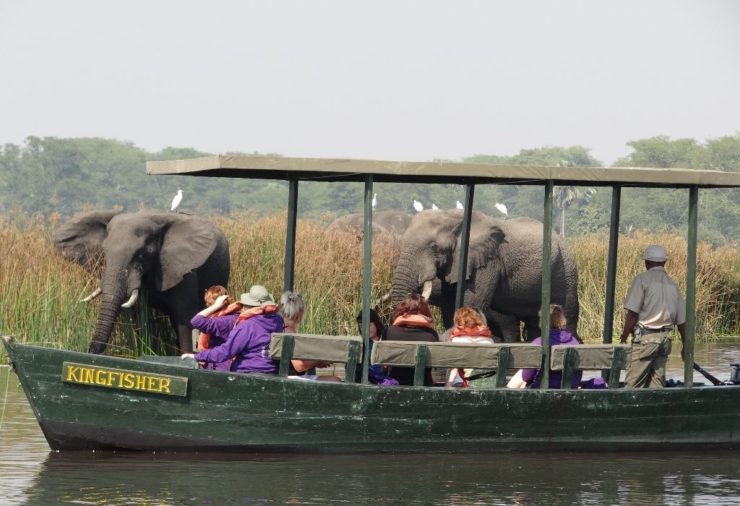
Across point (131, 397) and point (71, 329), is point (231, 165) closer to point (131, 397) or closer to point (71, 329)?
point (131, 397)

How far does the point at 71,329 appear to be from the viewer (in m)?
20.8

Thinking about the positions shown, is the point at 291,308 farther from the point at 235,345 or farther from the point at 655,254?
the point at 655,254

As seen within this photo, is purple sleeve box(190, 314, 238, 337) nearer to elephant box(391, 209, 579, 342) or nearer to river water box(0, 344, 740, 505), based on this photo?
river water box(0, 344, 740, 505)

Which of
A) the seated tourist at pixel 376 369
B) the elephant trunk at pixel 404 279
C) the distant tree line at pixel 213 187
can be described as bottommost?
the seated tourist at pixel 376 369

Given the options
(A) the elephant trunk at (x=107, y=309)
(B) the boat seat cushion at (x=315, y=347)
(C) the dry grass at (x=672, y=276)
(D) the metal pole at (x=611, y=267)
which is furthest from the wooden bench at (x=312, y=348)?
(C) the dry grass at (x=672, y=276)

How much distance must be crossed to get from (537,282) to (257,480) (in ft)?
34.9

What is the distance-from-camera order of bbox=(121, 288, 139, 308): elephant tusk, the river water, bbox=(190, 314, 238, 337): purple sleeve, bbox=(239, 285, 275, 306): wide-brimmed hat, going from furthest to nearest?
1. bbox=(121, 288, 139, 308): elephant tusk
2. bbox=(190, 314, 238, 337): purple sleeve
3. bbox=(239, 285, 275, 306): wide-brimmed hat
4. the river water

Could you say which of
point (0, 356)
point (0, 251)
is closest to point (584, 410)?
point (0, 356)

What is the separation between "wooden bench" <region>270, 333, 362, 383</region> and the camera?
12.9m

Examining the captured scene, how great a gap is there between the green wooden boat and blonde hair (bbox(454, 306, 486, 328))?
0.61 m

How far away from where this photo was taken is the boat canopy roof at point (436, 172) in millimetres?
12664

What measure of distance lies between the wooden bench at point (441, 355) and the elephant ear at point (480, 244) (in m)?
8.04

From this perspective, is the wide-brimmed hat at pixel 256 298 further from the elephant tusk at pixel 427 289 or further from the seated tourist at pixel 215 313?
the elephant tusk at pixel 427 289

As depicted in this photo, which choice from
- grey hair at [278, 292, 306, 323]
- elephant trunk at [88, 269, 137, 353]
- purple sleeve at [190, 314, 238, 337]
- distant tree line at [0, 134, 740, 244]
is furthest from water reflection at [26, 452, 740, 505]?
distant tree line at [0, 134, 740, 244]
